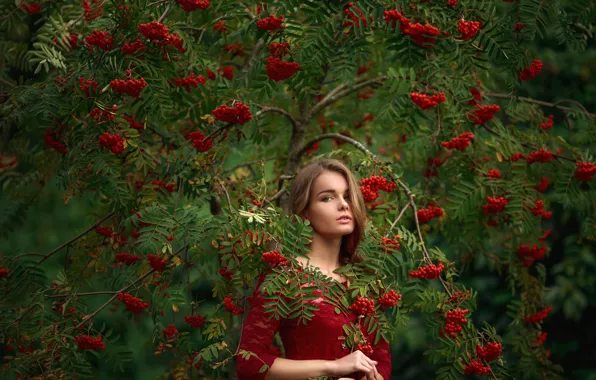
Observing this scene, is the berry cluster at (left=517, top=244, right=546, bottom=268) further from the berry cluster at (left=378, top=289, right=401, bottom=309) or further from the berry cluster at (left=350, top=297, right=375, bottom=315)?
the berry cluster at (left=350, top=297, right=375, bottom=315)

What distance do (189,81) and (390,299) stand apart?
1.43m

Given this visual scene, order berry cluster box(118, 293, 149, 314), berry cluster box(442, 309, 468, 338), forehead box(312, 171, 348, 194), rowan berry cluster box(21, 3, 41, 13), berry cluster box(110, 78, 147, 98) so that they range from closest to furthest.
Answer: forehead box(312, 171, 348, 194) → berry cluster box(110, 78, 147, 98) → berry cluster box(442, 309, 468, 338) → berry cluster box(118, 293, 149, 314) → rowan berry cluster box(21, 3, 41, 13)

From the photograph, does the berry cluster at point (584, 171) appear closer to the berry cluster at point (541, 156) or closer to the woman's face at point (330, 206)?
the berry cluster at point (541, 156)

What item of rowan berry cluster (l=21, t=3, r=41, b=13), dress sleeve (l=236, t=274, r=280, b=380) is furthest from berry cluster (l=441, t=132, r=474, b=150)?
rowan berry cluster (l=21, t=3, r=41, b=13)

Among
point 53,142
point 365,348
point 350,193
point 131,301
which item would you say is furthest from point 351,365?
point 53,142

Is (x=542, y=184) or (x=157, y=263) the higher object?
(x=157, y=263)

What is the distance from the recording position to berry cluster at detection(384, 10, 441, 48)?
3123 millimetres

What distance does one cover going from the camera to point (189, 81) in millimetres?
3531

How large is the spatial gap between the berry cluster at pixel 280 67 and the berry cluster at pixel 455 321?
1.30 metres

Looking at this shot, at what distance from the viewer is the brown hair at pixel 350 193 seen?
10.2ft

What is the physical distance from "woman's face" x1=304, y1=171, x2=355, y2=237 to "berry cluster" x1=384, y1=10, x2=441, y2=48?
687mm

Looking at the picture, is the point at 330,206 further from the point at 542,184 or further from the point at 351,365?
the point at 542,184

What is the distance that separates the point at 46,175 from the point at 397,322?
90.2 inches

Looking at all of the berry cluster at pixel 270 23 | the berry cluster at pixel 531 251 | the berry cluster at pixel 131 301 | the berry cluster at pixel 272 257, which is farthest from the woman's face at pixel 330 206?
the berry cluster at pixel 531 251
